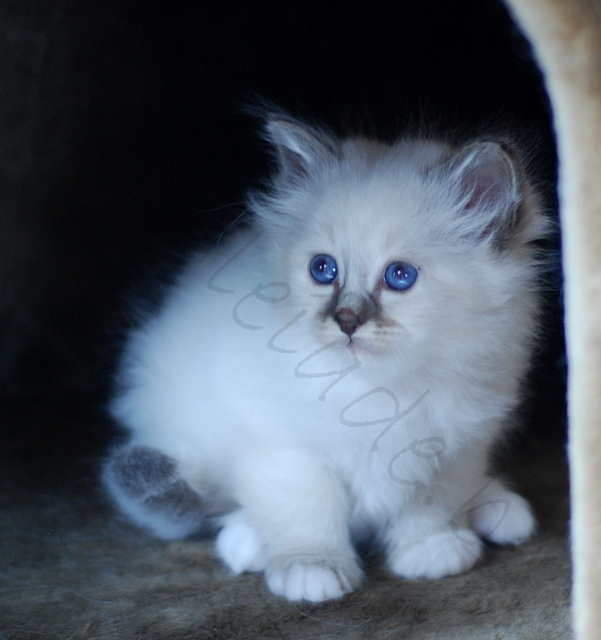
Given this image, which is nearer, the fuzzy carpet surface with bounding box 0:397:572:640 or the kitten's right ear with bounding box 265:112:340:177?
the fuzzy carpet surface with bounding box 0:397:572:640

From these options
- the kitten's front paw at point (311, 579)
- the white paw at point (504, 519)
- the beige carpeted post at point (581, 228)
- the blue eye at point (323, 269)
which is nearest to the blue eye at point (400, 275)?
the blue eye at point (323, 269)

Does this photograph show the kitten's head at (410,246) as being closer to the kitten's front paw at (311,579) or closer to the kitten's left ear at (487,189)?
the kitten's left ear at (487,189)

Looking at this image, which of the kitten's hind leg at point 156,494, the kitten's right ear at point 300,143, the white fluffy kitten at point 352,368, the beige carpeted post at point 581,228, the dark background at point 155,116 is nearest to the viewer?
the beige carpeted post at point 581,228

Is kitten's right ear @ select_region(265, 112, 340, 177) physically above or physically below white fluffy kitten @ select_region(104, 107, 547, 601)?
above

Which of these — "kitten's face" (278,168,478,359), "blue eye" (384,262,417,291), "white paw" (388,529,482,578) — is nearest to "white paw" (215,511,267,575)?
"white paw" (388,529,482,578)

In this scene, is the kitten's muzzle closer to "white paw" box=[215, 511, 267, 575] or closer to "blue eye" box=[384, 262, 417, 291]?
"blue eye" box=[384, 262, 417, 291]

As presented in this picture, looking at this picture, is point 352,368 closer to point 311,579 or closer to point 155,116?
point 311,579

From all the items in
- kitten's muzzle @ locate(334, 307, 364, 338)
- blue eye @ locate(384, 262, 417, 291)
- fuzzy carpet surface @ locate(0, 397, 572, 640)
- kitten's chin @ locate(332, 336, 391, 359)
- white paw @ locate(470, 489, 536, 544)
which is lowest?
fuzzy carpet surface @ locate(0, 397, 572, 640)

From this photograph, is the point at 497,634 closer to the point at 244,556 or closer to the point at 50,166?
the point at 244,556
